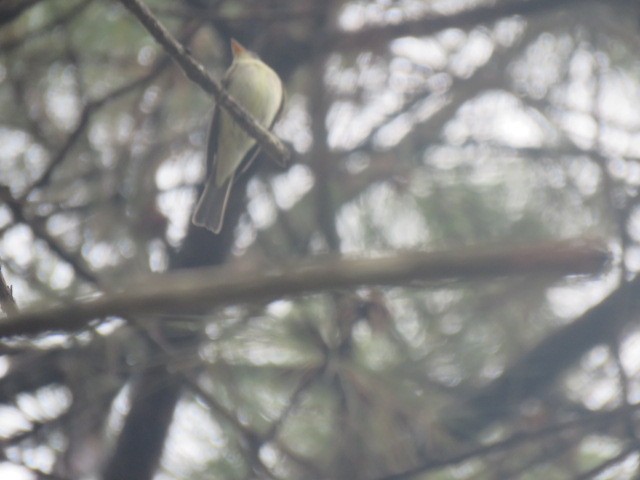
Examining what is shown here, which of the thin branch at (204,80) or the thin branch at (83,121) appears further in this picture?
the thin branch at (83,121)

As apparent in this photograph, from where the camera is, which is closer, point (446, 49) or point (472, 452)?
point (472, 452)

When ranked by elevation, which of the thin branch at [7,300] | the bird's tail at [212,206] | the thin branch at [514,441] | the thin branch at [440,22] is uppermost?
the thin branch at [440,22]

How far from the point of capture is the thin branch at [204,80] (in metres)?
1.00

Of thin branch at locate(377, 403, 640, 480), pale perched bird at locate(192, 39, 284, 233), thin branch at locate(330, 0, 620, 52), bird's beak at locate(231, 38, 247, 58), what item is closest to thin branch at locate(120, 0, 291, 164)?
pale perched bird at locate(192, 39, 284, 233)

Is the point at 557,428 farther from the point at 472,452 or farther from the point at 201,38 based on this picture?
the point at 201,38

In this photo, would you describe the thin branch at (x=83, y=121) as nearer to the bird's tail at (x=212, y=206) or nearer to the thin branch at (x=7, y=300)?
the bird's tail at (x=212, y=206)

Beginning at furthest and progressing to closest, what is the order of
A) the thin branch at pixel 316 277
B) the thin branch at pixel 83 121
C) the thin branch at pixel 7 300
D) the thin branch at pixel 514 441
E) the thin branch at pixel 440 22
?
the thin branch at pixel 440 22
the thin branch at pixel 83 121
the thin branch at pixel 514 441
the thin branch at pixel 7 300
the thin branch at pixel 316 277

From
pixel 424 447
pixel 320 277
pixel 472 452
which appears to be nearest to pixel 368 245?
pixel 424 447

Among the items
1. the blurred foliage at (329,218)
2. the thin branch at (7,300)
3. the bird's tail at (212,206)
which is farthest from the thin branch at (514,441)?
the thin branch at (7,300)

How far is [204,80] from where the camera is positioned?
1049 mm

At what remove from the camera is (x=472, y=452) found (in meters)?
1.15

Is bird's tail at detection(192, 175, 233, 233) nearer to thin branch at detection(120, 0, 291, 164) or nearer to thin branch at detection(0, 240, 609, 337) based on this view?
thin branch at detection(120, 0, 291, 164)

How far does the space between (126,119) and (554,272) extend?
1.05 meters

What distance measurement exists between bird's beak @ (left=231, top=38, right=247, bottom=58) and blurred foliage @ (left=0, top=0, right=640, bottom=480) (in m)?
0.04
